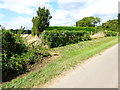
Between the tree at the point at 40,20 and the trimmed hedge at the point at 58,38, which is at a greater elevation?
the tree at the point at 40,20

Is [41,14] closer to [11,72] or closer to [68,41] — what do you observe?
[68,41]

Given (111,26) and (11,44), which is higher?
(111,26)

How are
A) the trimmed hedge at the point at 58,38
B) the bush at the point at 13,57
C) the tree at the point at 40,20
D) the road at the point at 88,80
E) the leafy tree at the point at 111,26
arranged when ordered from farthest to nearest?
the leafy tree at the point at 111,26 < the tree at the point at 40,20 < the trimmed hedge at the point at 58,38 < the bush at the point at 13,57 < the road at the point at 88,80

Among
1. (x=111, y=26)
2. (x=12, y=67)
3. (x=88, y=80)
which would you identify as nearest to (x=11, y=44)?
(x=12, y=67)

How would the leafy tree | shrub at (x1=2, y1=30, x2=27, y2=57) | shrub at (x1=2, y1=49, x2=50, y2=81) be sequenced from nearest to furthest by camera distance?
shrub at (x1=2, y1=49, x2=50, y2=81)
shrub at (x1=2, y1=30, x2=27, y2=57)
the leafy tree

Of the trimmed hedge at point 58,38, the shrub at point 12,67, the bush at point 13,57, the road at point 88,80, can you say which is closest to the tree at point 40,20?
the trimmed hedge at point 58,38

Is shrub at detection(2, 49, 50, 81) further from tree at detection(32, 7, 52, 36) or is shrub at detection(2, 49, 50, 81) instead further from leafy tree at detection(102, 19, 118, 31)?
leafy tree at detection(102, 19, 118, 31)

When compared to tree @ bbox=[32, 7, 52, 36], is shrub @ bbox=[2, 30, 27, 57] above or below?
below

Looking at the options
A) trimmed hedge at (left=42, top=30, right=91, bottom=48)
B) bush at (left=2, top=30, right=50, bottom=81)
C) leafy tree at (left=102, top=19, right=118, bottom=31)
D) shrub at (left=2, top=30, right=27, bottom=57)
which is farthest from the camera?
leafy tree at (left=102, top=19, right=118, bottom=31)

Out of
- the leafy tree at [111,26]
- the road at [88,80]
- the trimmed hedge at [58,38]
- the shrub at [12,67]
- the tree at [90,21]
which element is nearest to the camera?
the road at [88,80]

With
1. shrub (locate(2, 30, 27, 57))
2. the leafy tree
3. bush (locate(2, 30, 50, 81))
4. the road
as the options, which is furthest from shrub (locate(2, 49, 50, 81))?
the leafy tree

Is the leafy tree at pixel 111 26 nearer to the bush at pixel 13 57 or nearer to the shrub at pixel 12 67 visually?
the bush at pixel 13 57

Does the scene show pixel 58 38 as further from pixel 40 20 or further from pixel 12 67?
pixel 40 20

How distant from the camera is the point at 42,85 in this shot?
3.45 metres
